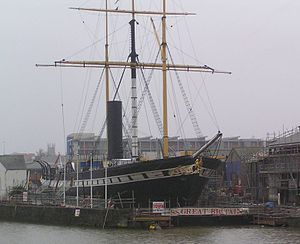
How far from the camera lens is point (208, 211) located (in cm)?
3641

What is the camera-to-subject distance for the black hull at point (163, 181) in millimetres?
39125

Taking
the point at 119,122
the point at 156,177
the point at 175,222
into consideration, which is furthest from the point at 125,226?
the point at 119,122

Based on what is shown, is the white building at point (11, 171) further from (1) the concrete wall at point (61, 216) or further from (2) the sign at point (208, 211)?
(2) the sign at point (208, 211)

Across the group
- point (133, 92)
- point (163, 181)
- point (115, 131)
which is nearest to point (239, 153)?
point (133, 92)

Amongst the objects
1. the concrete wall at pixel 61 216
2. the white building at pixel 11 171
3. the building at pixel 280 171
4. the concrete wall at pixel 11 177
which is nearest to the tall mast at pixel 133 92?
the concrete wall at pixel 61 216

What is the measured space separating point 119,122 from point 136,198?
855cm

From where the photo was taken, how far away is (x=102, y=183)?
43844 mm

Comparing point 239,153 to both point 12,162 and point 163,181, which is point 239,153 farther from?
point 163,181

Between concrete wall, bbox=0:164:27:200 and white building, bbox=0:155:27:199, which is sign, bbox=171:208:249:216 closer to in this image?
white building, bbox=0:155:27:199

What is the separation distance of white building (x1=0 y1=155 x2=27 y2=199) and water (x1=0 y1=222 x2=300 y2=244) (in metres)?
43.7

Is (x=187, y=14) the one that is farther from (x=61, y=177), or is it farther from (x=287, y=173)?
(x=61, y=177)

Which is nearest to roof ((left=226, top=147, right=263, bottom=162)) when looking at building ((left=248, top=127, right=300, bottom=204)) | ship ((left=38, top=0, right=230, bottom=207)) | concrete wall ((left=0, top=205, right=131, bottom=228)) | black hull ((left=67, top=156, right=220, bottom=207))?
building ((left=248, top=127, right=300, bottom=204))

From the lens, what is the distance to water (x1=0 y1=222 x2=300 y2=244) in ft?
99.5

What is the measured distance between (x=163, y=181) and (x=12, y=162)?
48.1 m
